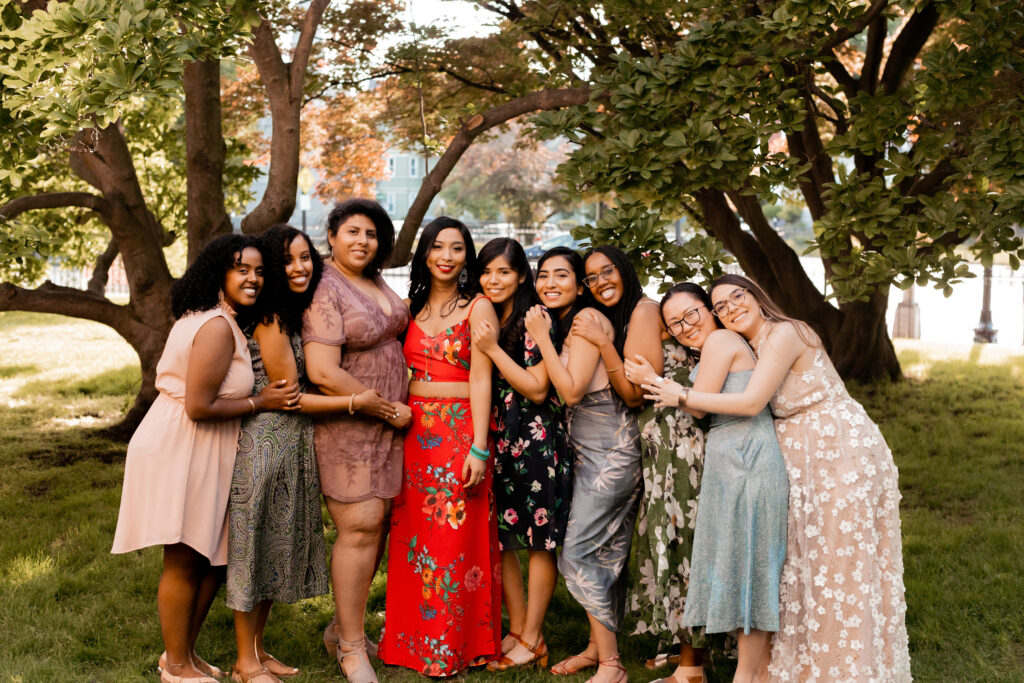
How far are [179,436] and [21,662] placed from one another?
58.6 inches

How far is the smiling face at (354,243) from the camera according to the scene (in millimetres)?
4301

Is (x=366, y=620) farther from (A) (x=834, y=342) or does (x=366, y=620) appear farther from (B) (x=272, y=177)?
(A) (x=834, y=342)

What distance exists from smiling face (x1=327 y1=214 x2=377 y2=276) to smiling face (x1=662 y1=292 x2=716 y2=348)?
1.39 m

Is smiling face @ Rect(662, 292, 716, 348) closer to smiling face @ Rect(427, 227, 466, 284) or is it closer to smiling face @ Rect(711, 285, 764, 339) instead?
smiling face @ Rect(711, 285, 764, 339)

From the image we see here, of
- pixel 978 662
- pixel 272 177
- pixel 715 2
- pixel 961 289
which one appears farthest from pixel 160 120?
pixel 961 289

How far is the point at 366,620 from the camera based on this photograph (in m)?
5.14

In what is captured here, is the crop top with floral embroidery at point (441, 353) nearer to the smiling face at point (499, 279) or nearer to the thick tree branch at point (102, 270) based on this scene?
the smiling face at point (499, 279)

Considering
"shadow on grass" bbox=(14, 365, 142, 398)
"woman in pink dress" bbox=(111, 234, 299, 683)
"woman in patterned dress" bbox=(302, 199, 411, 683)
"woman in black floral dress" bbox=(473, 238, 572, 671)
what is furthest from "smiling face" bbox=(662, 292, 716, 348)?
"shadow on grass" bbox=(14, 365, 142, 398)

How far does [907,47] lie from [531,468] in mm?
7224

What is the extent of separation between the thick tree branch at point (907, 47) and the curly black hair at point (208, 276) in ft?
24.3

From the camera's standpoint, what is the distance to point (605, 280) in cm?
432

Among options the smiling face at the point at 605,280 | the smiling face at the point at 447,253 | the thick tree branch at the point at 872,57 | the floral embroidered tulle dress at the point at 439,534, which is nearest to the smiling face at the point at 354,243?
the smiling face at the point at 447,253

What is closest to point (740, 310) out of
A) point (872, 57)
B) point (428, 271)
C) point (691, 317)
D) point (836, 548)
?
point (691, 317)

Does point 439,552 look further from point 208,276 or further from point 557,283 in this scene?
point 208,276
